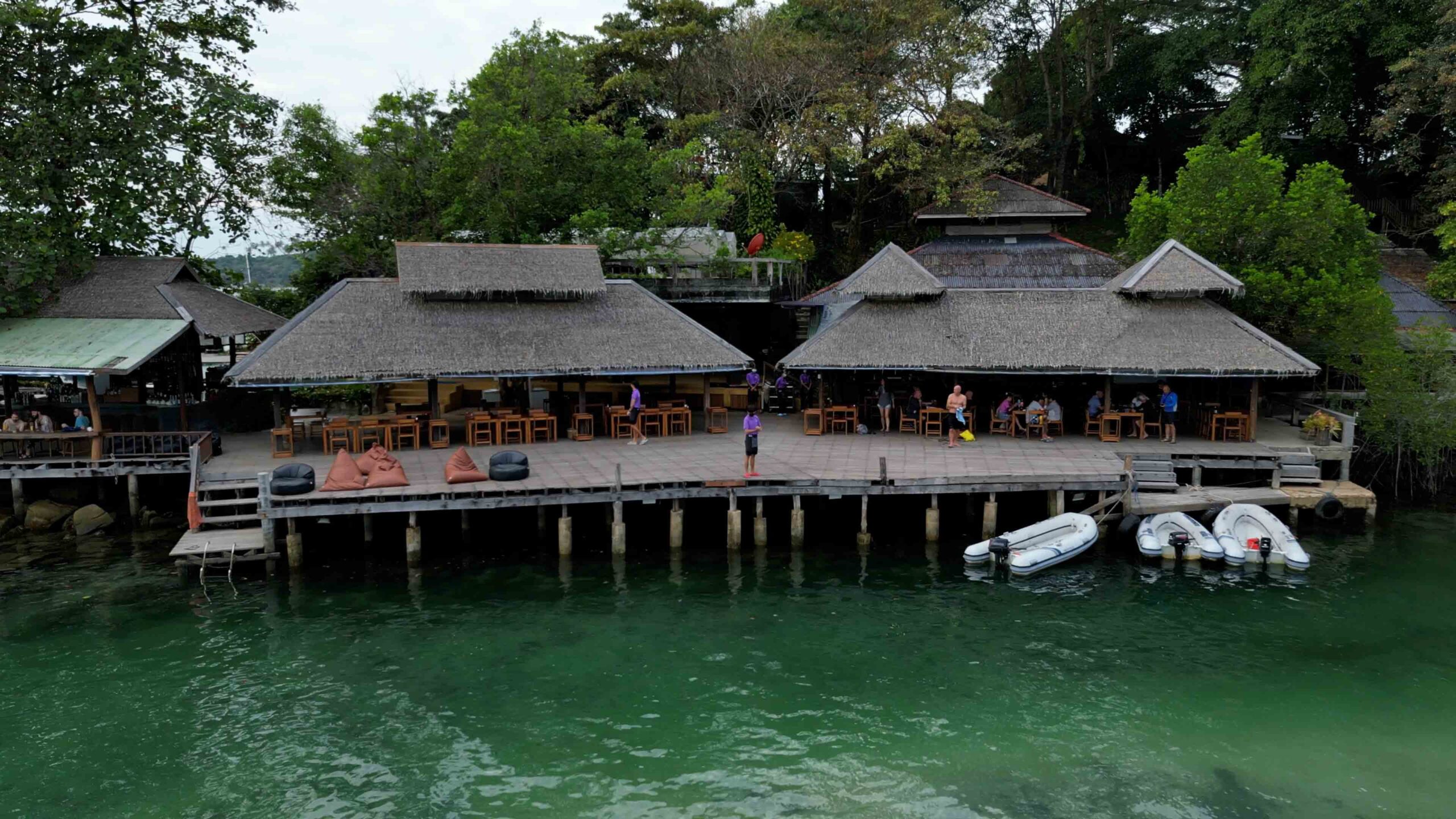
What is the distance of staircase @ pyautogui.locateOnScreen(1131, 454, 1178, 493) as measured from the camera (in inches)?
806

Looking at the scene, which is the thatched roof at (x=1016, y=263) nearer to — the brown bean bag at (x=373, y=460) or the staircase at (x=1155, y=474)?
the staircase at (x=1155, y=474)

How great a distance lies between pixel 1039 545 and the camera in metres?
18.6

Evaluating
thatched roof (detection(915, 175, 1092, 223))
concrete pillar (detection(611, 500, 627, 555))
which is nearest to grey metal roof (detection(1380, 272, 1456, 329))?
thatched roof (detection(915, 175, 1092, 223))

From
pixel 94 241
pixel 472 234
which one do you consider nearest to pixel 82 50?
pixel 94 241

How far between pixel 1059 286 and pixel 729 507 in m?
17.0

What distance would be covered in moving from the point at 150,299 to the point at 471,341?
28.6ft

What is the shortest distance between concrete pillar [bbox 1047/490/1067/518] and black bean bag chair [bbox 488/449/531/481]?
11.5 m

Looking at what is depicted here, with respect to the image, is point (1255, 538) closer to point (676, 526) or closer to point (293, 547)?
point (676, 526)

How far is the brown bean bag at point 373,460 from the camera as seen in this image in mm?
18547

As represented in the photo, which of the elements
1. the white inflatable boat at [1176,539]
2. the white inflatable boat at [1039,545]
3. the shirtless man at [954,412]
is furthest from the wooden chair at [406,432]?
the white inflatable boat at [1176,539]

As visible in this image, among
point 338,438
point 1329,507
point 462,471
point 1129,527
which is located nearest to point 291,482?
point 462,471

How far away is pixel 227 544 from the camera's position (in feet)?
57.9

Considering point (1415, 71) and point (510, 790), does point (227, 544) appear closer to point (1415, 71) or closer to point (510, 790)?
point (510, 790)

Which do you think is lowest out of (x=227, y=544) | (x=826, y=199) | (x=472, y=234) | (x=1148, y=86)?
(x=227, y=544)
